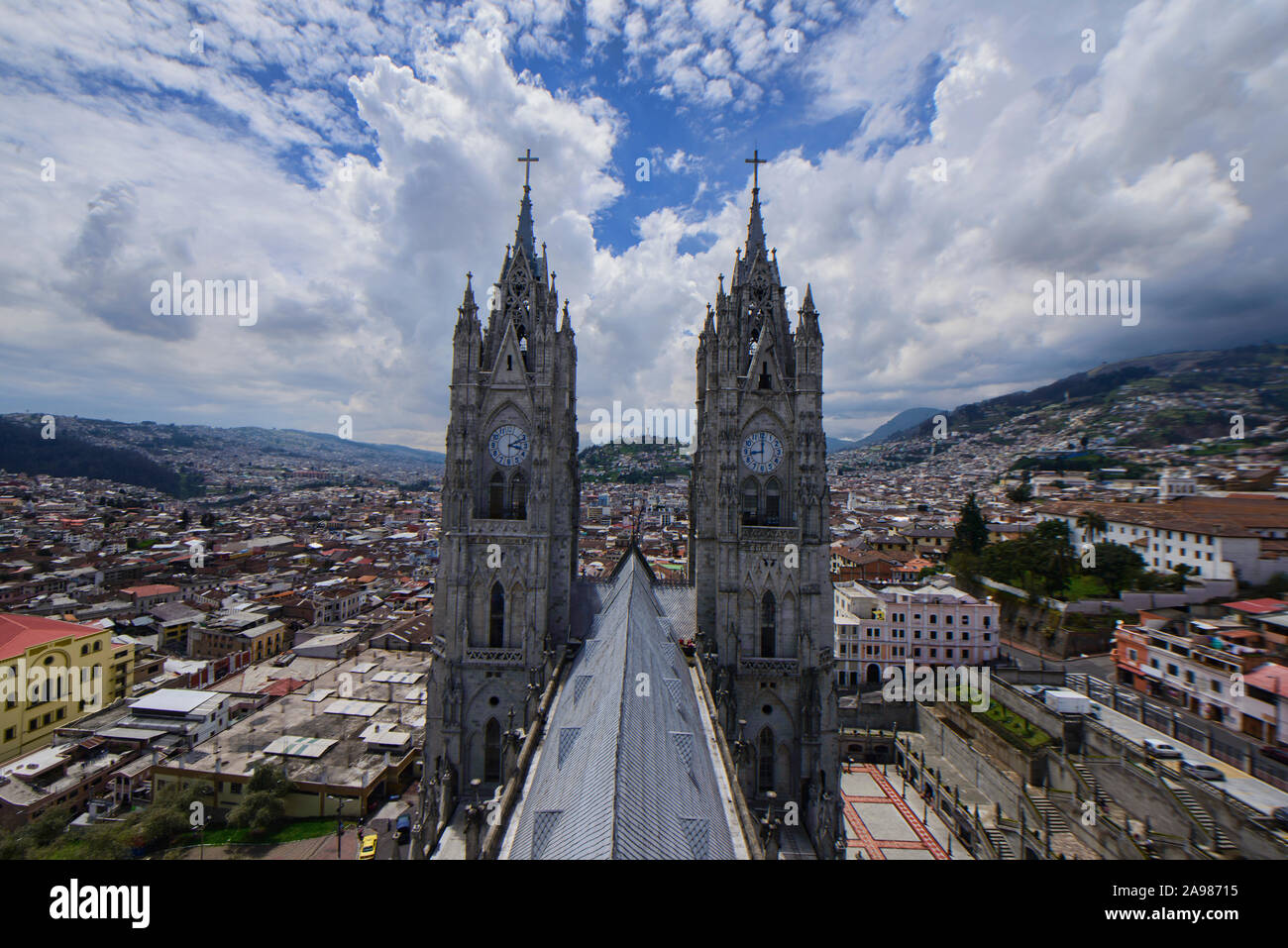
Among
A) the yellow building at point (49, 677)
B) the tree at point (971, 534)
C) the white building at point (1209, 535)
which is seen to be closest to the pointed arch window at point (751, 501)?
the white building at point (1209, 535)

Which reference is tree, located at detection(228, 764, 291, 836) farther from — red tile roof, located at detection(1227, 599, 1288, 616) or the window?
red tile roof, located at detection(1227, 599, 1288, 616)

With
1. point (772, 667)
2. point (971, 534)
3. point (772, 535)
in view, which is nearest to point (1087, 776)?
point (772, 667)

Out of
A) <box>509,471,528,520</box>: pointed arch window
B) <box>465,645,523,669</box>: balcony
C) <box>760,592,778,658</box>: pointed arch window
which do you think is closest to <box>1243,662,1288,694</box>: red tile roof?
<box>760,592,778,658</box>: pointed arch window

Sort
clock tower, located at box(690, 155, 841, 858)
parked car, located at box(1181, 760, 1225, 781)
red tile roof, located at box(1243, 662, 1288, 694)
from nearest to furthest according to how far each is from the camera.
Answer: clock tower, located at box(690, 155, 841, 858) < parked car, located at box(1181, 760, 1225, 781) < red tile roof, located at box(1243, 662, 1288, 694)

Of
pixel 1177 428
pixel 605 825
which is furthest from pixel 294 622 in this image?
pixel 1177 428

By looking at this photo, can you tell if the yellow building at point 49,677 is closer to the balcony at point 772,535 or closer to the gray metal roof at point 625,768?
the gray metal roof at point 625,768

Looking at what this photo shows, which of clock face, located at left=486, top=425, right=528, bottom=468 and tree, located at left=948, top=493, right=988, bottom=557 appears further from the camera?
tree, located at left=948, top=493, right=988, bottom=557

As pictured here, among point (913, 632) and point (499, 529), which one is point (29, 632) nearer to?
point (499, 529)
